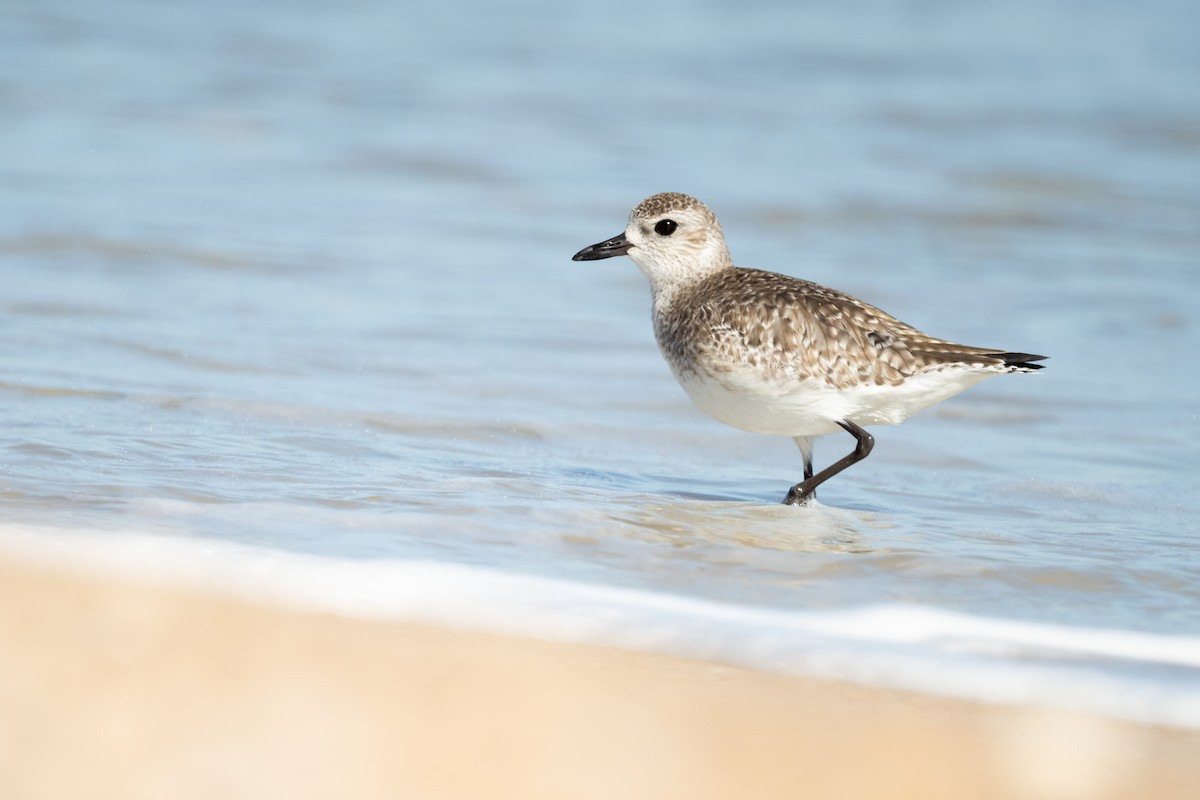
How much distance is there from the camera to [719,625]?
4.45 meters

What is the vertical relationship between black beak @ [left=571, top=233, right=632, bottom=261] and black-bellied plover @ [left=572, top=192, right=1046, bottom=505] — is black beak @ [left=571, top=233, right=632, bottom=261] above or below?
above

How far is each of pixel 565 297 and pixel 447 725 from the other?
6070 millimetres

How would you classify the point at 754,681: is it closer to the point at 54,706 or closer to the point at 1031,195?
the point at 54,706

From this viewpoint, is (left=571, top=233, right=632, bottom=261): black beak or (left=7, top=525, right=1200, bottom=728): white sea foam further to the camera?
(left=571, top=233, right=632, bottom=261): black beak

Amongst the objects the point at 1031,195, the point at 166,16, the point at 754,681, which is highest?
the point at 166,16

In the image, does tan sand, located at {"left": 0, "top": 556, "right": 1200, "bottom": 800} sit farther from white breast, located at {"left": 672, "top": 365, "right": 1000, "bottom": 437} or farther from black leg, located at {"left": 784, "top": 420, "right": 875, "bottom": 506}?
black leg, located at {"left": 784, "top": 420, "right": 875, "bottom": 506}

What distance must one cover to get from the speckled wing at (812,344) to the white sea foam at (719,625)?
1.43 meters

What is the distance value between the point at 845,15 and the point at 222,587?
19.6m

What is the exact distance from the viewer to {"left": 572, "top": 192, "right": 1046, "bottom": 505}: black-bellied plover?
5973 millimetres

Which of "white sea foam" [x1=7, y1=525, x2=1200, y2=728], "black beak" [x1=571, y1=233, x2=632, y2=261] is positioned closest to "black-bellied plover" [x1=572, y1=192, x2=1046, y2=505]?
"black beak" [x1=571, y1=233, x2=632, y2=261]

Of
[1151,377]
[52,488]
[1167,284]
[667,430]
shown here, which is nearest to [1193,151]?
[1167,284]

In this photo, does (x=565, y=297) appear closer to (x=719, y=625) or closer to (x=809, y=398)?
(x=809, y=398)

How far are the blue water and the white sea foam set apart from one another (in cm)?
14

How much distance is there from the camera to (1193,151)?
1512 centimetres
